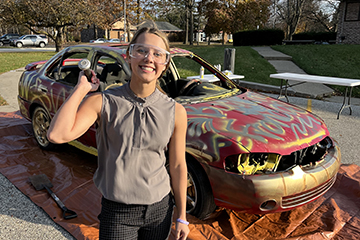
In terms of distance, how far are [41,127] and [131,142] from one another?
3.66m

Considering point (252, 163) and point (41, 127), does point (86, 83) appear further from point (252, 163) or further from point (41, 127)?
point (41, 127)

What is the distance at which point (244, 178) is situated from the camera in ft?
8.43

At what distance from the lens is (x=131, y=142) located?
1.42m

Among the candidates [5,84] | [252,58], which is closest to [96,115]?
[5,84]

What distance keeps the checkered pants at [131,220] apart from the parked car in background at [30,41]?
147ft

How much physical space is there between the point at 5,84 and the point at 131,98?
11224 mm

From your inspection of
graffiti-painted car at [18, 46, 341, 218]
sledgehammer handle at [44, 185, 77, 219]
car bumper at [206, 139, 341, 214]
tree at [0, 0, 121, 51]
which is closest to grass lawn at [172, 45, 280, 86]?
graffiti-painted car at [18, 46, 341, 218]

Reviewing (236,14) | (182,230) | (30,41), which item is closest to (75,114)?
(182,230)

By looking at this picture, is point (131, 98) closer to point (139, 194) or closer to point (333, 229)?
point (139, 194)

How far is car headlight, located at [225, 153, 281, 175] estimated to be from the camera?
2646 mm

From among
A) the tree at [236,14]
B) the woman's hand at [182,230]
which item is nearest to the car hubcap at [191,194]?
the woman's hand at [182,230]

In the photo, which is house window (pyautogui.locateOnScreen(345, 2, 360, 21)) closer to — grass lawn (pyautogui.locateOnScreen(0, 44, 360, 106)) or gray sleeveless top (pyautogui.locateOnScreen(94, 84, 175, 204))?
grass lawn (pyautogui.locateOnScreen(0, 44, 360, 106))

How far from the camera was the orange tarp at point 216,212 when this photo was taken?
2.81 m

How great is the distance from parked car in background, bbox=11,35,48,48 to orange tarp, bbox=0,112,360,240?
137 ft
